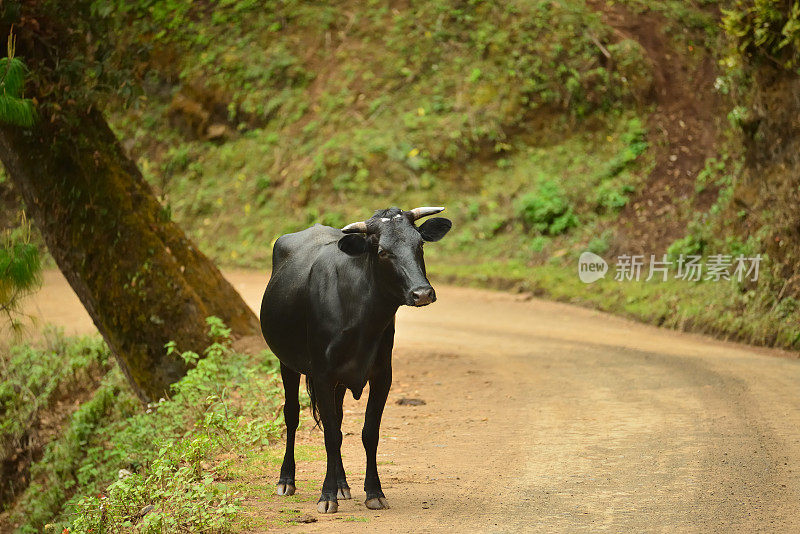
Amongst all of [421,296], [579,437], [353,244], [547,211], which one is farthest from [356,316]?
[547,211]

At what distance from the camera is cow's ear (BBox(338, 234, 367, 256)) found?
6.24m

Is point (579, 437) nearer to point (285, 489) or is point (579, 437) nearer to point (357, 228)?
point (285, 489)

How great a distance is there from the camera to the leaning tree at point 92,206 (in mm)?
11523

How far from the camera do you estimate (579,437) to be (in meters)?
8.66

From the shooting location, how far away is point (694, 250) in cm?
1873

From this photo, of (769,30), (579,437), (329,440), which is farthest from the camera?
(769,30)

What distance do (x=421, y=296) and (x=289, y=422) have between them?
2193 millimetres

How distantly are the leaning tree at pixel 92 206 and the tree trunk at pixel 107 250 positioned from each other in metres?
0.01

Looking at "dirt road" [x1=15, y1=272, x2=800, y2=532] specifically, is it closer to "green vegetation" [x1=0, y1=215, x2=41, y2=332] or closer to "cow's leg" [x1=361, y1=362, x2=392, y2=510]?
"cow's leg" [x1=361, y1=362, x2=392, y2=510]

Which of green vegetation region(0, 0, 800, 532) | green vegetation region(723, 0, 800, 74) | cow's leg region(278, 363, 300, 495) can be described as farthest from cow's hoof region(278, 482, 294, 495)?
green vegetation region(723, 0, 800, 74)

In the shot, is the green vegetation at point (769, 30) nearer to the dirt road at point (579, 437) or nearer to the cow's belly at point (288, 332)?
the dirt road at point (579, 437)

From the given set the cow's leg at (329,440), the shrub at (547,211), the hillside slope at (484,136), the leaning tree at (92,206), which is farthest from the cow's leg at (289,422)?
the shrub at (547,211)

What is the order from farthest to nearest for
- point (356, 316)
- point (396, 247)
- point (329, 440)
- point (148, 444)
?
point (148, 444) < point (356, 316) < point (329, 440) < point (396, 247)

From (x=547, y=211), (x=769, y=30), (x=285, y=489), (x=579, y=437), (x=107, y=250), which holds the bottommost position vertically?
(x=285, y=489)
